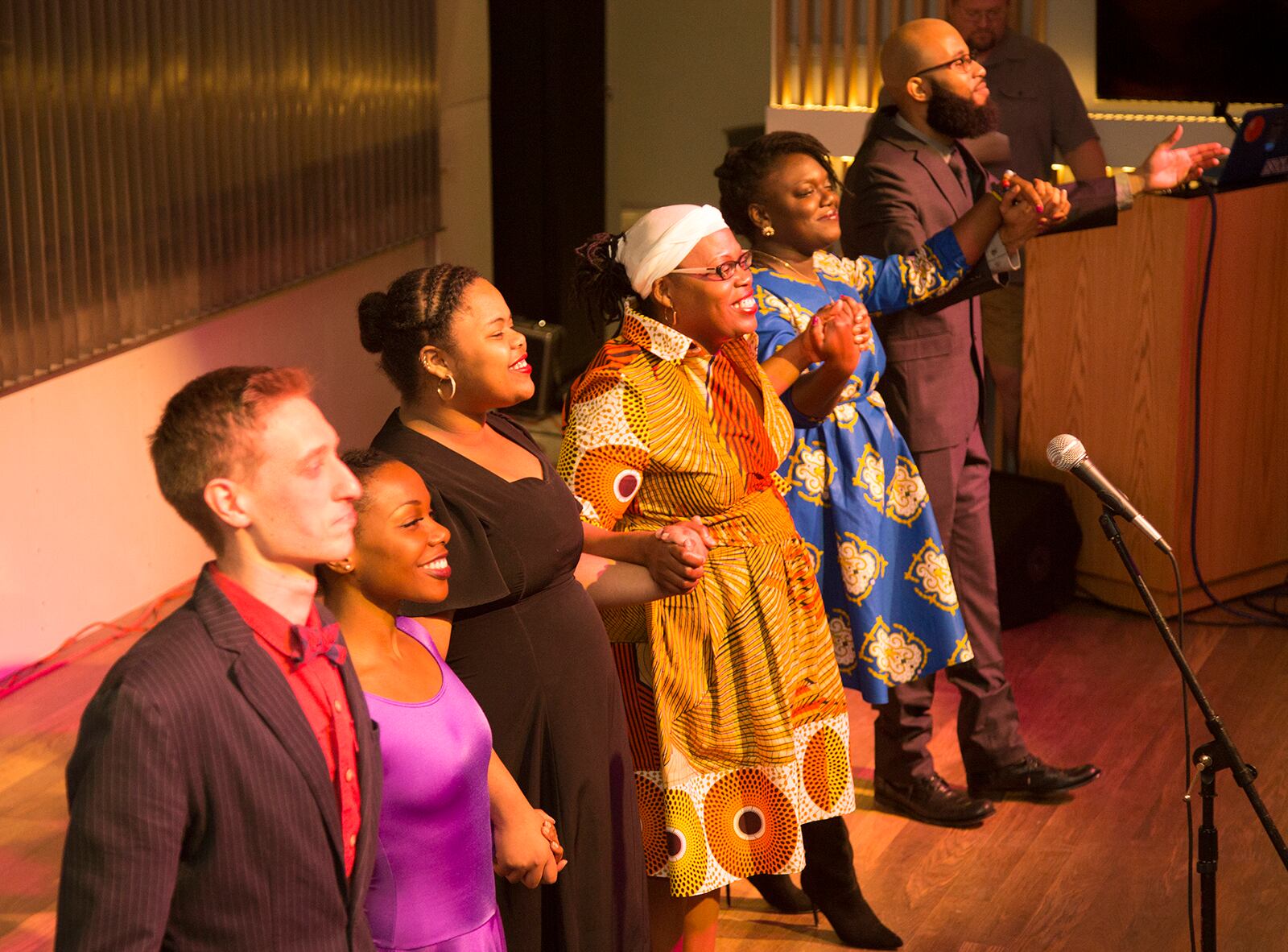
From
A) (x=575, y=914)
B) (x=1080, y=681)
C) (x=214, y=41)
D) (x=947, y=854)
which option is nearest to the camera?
(x=575, y=914)

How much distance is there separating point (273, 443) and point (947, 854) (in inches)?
94.0

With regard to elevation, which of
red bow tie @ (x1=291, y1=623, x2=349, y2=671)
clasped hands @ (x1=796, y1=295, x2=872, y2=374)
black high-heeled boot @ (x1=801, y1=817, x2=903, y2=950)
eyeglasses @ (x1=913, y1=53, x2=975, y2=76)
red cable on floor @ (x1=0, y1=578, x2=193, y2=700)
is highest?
eyeglasses @ (x1=913, y1=53, x2=975, y2=76)

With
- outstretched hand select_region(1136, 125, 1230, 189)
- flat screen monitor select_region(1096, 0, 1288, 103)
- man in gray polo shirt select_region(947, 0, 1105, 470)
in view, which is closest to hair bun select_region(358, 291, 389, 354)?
outstretched hand select_region(1136, 125, 1230, 189)

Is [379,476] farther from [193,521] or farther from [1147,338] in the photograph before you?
[1147,338]

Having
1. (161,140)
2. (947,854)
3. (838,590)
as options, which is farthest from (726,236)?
(161,140)

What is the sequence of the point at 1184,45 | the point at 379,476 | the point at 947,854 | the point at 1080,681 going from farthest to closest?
1. the point at 1184,45
2. the point at 1080,681
3. the point at 947,854
4. the point at 379,476

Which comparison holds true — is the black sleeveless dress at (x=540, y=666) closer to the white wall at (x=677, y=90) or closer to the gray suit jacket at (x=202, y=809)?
the gray suit jacket at (x=202, y=809)

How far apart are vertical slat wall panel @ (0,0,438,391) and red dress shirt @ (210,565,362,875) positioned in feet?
10.8

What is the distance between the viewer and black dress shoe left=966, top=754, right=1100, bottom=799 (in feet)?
12.4

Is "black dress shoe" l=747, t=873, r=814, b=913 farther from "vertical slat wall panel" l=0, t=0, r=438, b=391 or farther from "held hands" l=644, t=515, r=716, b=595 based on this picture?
"vertical slat wall panel" l=0, t=0, r=438, b=391

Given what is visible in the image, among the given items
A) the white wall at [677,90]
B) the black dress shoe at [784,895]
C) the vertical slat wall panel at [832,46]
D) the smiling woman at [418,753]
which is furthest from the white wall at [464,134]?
the smiling woman at [418,753]

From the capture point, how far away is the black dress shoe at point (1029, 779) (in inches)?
149

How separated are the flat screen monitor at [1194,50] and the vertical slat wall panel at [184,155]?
2.72 m

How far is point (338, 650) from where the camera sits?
1.66 m
